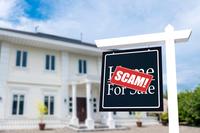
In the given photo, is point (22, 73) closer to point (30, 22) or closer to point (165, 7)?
point (30, 22)

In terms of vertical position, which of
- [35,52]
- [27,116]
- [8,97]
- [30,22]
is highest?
[30,22]

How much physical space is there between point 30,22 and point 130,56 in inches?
827

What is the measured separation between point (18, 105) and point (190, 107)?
1248cm

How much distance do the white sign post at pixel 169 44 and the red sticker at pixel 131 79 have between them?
0.26 metres

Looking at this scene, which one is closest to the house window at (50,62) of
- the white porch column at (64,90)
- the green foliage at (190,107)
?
the white porch column at (64,90)

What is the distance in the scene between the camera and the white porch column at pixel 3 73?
15.5 m

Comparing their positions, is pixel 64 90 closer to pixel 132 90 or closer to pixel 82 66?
pixel 82 66

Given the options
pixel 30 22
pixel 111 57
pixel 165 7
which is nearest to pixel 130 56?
pixel 111 57

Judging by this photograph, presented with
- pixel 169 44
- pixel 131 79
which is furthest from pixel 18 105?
pixel 169 44

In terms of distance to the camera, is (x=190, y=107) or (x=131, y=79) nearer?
(x=131, y=79)

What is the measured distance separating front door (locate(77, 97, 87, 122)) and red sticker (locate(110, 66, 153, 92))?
16.5 metres

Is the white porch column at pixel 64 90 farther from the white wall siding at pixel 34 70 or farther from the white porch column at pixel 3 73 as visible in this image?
the white porch column at pixel 3 73

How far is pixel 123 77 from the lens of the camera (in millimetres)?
2887

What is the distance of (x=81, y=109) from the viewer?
62.7 feet
